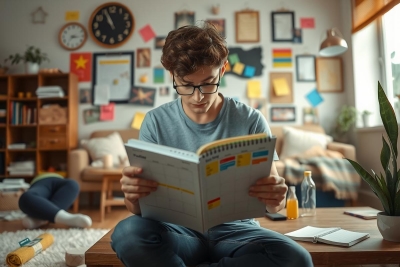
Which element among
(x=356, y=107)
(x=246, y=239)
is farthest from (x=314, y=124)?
(x=246, y=239)

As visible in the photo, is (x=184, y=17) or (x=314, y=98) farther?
(x=184, y=17)

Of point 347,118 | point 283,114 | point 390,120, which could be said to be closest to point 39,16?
point 283,114

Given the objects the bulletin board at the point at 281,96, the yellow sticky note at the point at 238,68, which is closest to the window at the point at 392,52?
the bulletin board at the point at 281,96

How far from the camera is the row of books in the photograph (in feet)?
12.2

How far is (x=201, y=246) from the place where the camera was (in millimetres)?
1068

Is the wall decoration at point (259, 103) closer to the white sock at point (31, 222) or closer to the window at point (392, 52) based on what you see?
the window at point (392, 52)

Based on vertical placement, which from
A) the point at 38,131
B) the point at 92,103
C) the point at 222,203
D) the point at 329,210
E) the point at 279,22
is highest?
the point at 279,22

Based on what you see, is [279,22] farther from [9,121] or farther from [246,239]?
[246,239]

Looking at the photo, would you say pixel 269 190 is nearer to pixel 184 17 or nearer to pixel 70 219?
pixel 70 219

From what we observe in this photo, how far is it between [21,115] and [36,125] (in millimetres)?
224

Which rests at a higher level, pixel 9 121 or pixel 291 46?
pixel 291 46

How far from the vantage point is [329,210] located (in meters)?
1.73

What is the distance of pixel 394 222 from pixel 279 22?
3.06m

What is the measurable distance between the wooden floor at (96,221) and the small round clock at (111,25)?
66.5 inches
